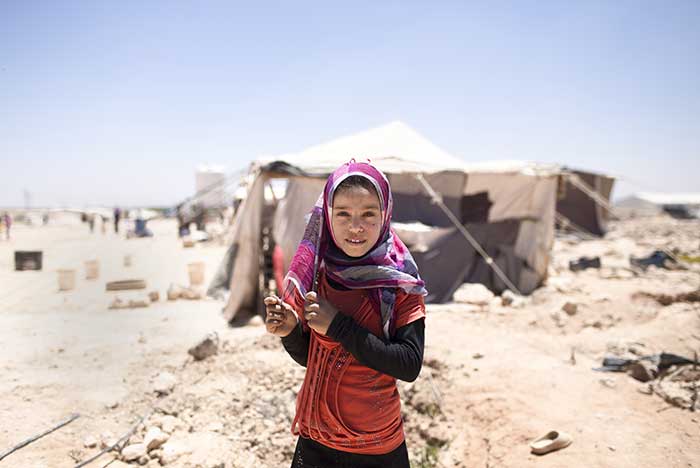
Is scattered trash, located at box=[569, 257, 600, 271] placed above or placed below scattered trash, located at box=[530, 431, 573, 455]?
below

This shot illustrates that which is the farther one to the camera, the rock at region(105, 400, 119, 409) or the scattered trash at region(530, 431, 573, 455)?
the rock at region(105, 400, 119, 409)

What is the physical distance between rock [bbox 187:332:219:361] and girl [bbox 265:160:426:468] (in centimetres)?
315

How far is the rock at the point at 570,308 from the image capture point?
569 cm

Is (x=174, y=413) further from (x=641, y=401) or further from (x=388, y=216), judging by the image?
(x=641, y=401)

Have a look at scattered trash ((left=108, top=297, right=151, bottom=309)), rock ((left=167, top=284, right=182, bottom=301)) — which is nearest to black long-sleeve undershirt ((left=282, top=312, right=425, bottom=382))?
scattered trash ((left=108, top=297, right=151, bottom=309))

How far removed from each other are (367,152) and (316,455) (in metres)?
6.05

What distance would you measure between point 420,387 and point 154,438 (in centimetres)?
210

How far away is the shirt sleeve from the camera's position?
125 cm

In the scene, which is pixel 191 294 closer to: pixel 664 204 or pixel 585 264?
pixel 585 264

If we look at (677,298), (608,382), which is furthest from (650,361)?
(677,298)

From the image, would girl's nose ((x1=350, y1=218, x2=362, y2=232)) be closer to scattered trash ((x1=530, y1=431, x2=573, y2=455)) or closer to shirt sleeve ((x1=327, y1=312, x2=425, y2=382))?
shirt sleeve ((x1=327, y1=312, x2=425, y2=382))

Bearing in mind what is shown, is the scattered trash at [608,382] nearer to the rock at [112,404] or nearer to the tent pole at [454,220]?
the tent pole at [454,220]

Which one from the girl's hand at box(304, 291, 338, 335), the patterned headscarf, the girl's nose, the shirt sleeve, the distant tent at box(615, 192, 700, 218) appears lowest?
the distant tent at box(615, 192, 700, 218)

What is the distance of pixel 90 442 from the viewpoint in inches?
111
